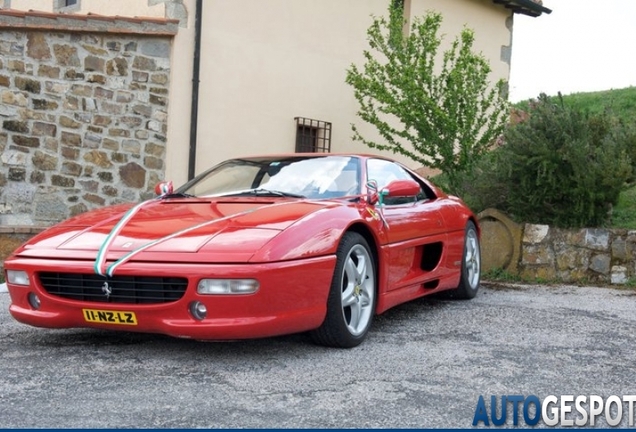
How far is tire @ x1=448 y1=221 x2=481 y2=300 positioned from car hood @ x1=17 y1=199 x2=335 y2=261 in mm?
2439

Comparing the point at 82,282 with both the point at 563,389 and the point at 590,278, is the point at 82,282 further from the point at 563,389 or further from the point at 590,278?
the point at 590,278

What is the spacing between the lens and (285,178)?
5469 mm

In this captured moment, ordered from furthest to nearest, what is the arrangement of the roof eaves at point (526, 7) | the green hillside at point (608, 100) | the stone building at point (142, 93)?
the green hillside at point (608, 100) → the roof eaves at point (526, 7) → the stone building at point (142, 93)

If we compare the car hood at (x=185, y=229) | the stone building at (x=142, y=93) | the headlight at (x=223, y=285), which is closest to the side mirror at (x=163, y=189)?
the car hood at (x=185, y=229)

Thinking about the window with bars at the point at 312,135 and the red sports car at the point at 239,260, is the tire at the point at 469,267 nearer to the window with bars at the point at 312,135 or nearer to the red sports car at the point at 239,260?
the red sports car at the point at 239,260

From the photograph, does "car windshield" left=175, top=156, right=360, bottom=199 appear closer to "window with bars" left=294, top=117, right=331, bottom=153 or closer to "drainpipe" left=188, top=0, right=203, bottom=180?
"drainpipe" left=188, top=0, right=203, bottom=180

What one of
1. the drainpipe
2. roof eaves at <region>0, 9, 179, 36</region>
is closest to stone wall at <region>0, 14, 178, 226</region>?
roof eaves at <region>0, 9, 179, 36</region>

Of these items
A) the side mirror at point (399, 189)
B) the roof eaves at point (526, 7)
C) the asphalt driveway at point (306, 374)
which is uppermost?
the roof eaves at point (526, 7)

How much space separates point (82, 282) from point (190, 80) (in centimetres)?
699

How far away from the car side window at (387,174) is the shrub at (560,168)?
A: 106 inches

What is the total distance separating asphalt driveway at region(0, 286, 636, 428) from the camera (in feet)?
10.9

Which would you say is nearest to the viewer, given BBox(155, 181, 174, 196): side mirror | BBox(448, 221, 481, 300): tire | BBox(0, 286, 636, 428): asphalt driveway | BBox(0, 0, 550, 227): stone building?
BBox(0, 286, 636, 428): asphalt driveway

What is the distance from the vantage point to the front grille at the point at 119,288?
419cm

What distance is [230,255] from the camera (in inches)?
164
